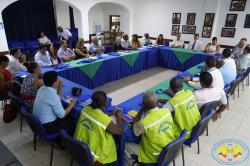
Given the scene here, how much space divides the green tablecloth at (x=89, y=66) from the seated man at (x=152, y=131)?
287 centimetres

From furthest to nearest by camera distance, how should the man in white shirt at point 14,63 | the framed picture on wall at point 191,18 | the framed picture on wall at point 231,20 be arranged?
1. the framed picture on wall at point 191,18
2. the framed picture on wall at point 231,20
3. the man in white shirt at point 14,63

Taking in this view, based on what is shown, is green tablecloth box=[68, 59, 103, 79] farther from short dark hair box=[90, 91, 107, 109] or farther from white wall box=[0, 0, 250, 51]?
white wall box=[0, 0, 250, 51]

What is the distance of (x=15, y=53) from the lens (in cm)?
372

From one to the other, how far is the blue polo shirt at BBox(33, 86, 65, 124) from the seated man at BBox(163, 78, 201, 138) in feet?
4.20

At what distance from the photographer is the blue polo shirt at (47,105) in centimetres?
208

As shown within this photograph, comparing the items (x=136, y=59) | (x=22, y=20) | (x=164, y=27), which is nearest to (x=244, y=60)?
(x=136, y=59)

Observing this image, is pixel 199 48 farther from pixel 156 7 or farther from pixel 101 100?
pixel 101 100

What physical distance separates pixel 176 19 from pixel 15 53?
686 cm

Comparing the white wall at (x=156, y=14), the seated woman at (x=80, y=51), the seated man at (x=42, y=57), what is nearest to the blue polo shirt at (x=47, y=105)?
the seated man at (x=42, y=57)

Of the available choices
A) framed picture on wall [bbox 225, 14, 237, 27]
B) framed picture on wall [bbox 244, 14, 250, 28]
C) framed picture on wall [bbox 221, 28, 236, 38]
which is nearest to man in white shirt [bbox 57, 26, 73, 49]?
framed picture on wall [bbox 221, 28, 236, 38]

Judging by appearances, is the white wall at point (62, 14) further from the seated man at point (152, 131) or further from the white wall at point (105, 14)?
the seated man at point (152, 131)

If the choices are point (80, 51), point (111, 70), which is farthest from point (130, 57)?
point (80, 51)

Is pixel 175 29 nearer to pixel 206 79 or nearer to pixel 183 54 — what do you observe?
pixel 183 54

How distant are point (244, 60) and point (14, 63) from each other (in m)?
5.27
